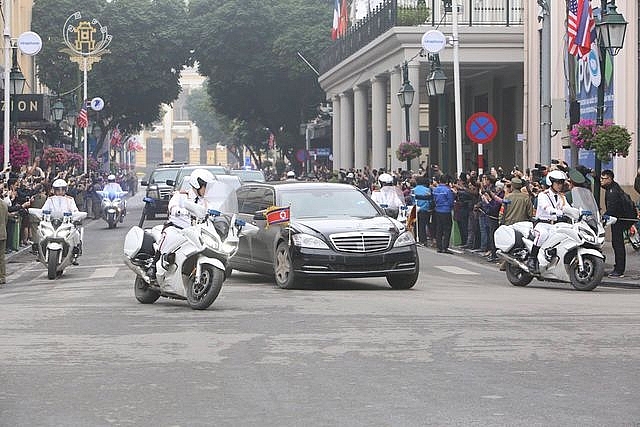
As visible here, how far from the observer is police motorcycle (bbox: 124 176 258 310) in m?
15.6

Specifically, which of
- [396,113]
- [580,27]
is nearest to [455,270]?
[580,27]

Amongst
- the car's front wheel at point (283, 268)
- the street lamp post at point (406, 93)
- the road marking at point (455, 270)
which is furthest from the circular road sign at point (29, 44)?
the car's front wheel at point (283, 268)

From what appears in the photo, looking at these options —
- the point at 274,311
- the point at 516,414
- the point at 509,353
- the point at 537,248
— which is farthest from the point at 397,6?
the point at 516,414

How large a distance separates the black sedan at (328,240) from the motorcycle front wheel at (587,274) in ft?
7.59

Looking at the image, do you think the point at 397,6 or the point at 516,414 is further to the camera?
the point at 397,6

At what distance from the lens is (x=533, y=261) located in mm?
20094

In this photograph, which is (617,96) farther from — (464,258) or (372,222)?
(372,222)

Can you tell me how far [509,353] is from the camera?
37.7 ft

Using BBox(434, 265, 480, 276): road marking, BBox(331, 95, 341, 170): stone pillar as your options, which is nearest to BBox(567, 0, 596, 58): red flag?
BBox(434, 265, 480, 276): road marking

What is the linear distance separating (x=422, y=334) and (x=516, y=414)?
4.16m

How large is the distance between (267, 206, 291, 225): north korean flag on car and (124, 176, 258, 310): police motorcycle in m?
2.49

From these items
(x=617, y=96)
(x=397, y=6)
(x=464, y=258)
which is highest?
(x=397, y=6)

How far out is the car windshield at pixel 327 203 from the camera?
19.9 meters

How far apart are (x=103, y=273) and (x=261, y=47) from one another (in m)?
59.2
